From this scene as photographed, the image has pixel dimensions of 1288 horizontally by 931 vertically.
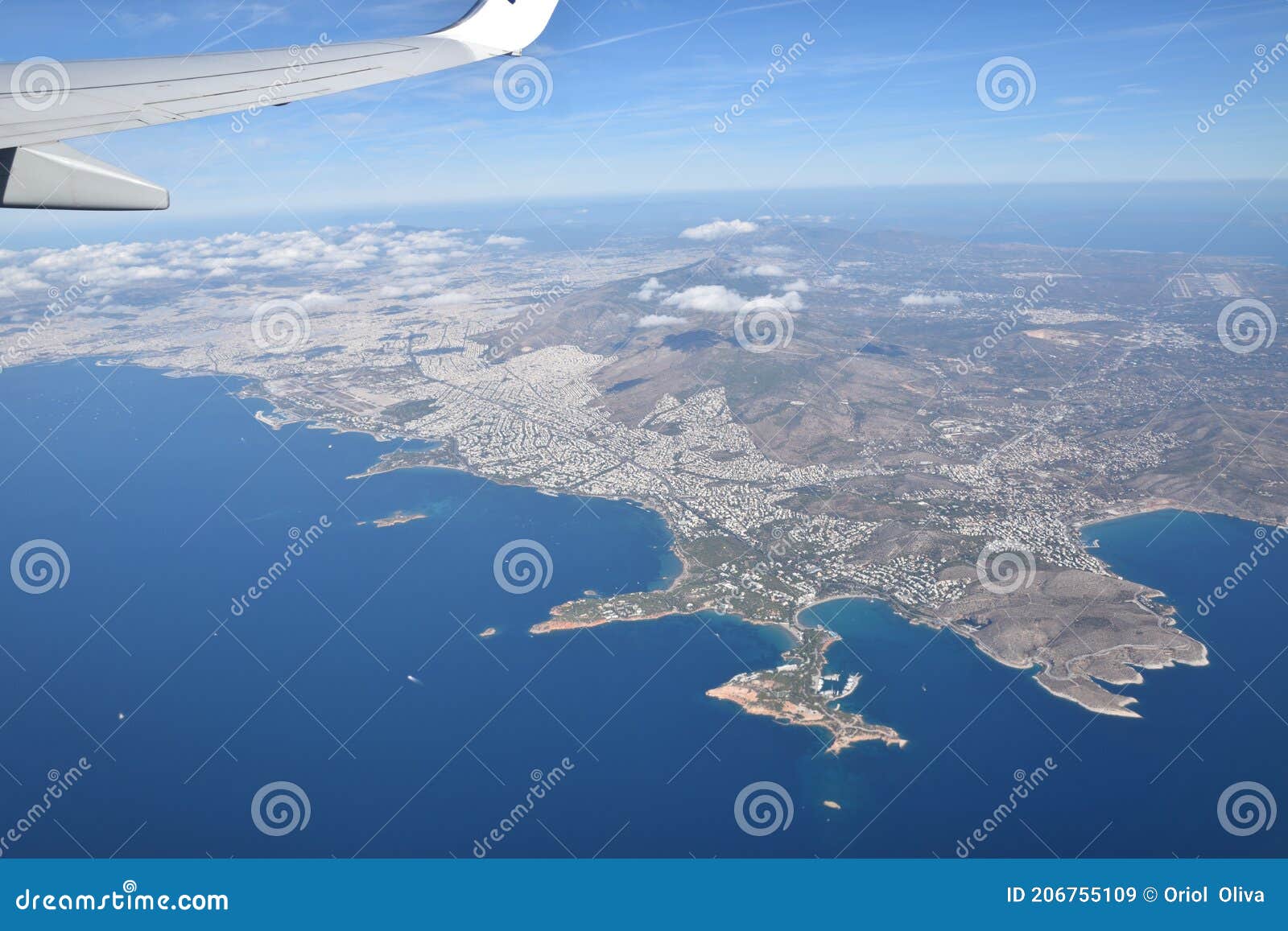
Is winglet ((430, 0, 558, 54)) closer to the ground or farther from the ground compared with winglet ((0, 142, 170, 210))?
farther from the ground

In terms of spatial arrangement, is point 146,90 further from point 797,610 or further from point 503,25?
point 797,610

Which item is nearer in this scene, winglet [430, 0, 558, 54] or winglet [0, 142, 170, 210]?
winglet [0, 142, 170, 210]

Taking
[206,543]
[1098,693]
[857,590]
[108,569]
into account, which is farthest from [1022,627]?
[108,569]

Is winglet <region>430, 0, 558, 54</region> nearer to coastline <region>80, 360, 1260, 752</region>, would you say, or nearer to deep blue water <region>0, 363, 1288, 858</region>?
deep blue water <region>0, 363, 1288, 858</region>

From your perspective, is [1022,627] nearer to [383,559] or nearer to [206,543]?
[383,559]

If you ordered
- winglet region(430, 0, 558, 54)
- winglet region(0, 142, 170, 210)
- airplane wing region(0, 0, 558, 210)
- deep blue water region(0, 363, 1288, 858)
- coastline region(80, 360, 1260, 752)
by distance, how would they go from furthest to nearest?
coastline region(80, 360, 1260, 752) < deep blue water region(0, 363, 1288, 858) < winglet region(430, 0, 558, 54) < airplane wing region(0, 0, 558, 210) < winglet region(0, 142, 170, 210)

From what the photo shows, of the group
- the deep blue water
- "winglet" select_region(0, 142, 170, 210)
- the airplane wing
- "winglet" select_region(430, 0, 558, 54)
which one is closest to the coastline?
the deep blue water
